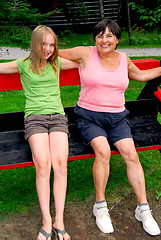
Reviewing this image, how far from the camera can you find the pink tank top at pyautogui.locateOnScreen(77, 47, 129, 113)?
10.1 ft

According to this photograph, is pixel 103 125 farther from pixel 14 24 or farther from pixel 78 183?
pixel 14 24

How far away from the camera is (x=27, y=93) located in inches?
121

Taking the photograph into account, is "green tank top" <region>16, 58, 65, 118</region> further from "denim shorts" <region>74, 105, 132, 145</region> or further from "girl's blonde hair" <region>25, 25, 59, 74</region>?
"denim shorts" <region>74, 105, 132, 145</region>

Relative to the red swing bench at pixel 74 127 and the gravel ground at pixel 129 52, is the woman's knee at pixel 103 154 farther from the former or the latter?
the gravel ground at pixel 129 52

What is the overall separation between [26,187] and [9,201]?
0.29 metres

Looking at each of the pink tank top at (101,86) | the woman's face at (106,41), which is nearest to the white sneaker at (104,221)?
the pink tank top at (101,86)

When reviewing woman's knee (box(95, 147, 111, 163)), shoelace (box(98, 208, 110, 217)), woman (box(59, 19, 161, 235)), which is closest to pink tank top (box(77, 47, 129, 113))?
Result: woman (box(59, 19, 161, 235))

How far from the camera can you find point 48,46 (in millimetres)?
2979

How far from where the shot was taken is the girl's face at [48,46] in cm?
297

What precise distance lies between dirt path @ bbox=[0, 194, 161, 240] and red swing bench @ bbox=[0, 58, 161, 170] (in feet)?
1.92

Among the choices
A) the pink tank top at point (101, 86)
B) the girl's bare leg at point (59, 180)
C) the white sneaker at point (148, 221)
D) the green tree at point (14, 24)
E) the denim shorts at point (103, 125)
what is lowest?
the white sneaker at point (148, 221)

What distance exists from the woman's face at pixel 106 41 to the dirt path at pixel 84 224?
58.6 inches

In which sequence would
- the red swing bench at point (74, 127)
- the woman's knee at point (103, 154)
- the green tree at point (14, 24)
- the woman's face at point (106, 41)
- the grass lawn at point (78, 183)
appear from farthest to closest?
1. the green tree at point (14, 24)
2. the grass lawn at point (78, 183)
3. the woman's face at point (106, 41)
4. the red swing bench at point (74, 127)
5. the woman's knee at point (103, 154)

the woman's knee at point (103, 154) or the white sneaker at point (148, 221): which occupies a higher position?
the woman's knee at point (103, 154)
